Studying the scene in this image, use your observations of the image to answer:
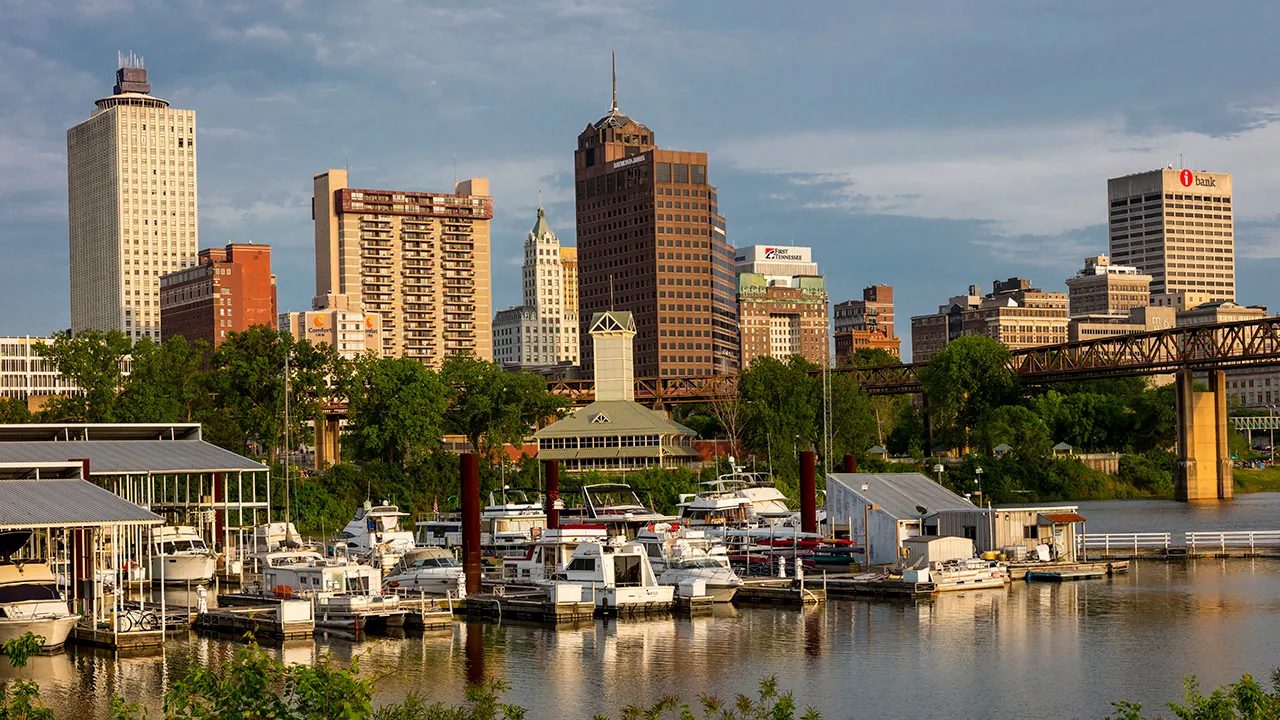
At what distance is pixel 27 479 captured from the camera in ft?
221

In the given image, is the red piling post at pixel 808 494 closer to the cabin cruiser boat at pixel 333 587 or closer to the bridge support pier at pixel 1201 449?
the cabin cruiser boat at pixel 333 587

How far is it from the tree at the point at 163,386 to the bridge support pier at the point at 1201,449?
95.0 metres

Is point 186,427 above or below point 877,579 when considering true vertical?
above

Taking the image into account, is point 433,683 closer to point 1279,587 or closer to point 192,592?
point 192,592

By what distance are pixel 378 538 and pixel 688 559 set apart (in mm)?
19187

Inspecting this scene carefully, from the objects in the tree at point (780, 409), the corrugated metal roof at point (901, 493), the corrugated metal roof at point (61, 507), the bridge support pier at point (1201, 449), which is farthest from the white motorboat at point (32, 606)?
the bridge support pier at point (1201, 449)

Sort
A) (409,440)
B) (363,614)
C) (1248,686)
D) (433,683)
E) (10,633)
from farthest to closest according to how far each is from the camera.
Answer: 1. (409,440)
2. (363,614)
3. (10,633)
4. (433,683)
5. (1248,686)

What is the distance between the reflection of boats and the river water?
1147 millimetres

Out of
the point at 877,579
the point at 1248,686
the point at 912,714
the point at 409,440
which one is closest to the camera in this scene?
the point at 1248,686

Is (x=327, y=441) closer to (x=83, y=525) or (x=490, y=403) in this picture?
(x=490, y=403)

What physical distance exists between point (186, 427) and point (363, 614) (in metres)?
35.8

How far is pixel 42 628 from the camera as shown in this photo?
57719 mm

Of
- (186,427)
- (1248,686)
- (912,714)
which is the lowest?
(912,714)

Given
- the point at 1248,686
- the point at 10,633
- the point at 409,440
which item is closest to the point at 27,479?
the point at 10,633
